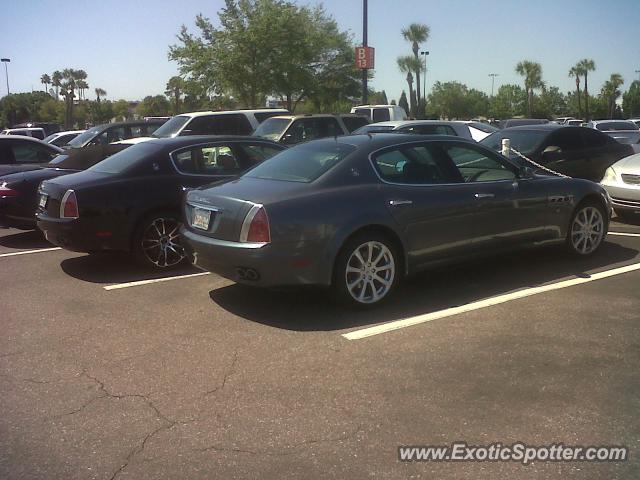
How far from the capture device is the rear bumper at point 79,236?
6.43m

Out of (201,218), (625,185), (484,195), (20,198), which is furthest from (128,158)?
(625,185)

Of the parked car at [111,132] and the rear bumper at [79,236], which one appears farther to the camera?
the parked car at [111,132]

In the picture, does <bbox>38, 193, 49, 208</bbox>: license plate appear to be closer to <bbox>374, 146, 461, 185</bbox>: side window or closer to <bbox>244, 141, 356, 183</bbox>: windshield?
<bbox>244, 141, 356, 183</bbox>: windshield

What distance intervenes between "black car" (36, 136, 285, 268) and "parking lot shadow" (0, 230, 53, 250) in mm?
1999

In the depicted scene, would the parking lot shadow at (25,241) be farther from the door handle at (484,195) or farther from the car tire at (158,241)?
the door handle at (484,195)

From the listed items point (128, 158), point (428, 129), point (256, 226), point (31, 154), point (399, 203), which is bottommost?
point (256, 226)

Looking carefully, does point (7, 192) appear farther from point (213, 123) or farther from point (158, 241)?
point (213, 123)

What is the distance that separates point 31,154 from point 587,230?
359 inches

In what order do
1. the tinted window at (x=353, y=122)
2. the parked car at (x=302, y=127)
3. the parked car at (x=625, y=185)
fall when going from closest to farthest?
the parked car at (x=625, y=185) < the parked car at (x=302, y=127) < the tinted window at (x=353, y=122)

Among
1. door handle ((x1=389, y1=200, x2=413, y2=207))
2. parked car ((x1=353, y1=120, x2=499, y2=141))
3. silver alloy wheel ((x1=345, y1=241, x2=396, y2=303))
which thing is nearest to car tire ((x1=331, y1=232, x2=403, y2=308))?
silver alloy wheel ((x1=345, y1=241, x2=396, y2=303))

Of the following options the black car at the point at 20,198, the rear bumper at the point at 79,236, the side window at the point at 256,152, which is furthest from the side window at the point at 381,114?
the rear bumper at the point at 79,236

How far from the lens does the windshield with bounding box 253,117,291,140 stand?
43.5ft

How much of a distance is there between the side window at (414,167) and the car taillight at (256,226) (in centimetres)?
122

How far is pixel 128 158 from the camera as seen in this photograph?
7.11m
